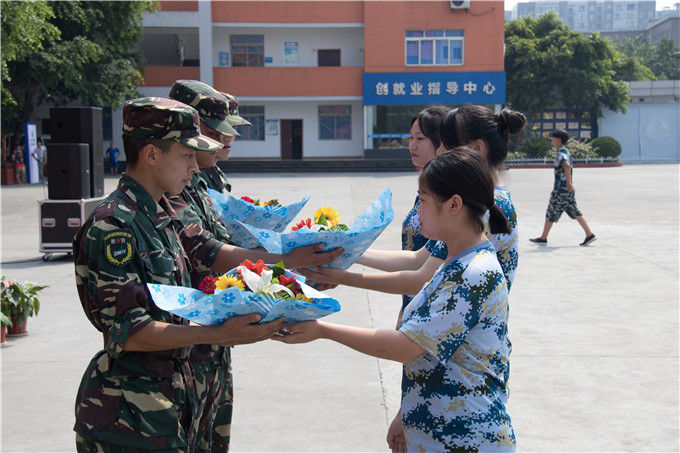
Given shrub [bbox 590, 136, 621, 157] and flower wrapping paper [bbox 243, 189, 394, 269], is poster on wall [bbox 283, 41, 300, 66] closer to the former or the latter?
shrub [bbox 590, 136, 621, 157]

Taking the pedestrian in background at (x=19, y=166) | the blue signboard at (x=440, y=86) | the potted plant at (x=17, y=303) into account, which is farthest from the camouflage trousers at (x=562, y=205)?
the blue signboard at (x=440, y=86)

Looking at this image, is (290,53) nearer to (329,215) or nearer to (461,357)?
(329,215)

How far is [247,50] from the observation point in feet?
116

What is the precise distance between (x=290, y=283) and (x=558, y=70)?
40956mm

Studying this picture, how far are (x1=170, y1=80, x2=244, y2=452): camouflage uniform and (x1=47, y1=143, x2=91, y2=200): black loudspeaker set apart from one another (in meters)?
7.98

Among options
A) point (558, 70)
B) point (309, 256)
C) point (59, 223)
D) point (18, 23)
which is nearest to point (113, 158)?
point (18, 23)

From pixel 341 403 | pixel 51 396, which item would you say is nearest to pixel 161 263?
pixel 341 403

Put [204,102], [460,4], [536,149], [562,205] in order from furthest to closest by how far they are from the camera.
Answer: [536,149] → [460,4] → [562,205] → [204,102]

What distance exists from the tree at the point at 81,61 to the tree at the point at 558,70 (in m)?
21.2

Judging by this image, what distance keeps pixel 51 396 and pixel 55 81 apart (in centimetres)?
2445

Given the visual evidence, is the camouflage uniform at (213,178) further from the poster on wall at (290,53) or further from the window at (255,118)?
the poster on wall at (290,53)

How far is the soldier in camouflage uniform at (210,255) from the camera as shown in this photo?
236 centimetres

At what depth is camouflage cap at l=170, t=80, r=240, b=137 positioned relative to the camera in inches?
117

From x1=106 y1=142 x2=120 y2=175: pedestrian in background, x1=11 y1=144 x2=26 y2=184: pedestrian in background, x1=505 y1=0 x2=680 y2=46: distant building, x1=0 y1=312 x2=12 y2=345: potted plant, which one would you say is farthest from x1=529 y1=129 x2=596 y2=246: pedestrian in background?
x1=505 y1=0 x2=680 y2=46: distant building
